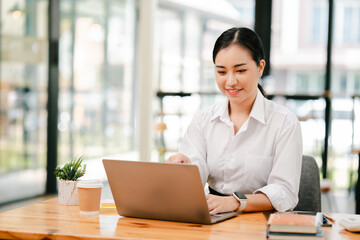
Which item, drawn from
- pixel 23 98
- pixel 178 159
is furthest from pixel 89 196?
pixel 23 98

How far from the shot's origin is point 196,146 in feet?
5.95

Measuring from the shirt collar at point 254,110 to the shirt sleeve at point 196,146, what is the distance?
0.08m

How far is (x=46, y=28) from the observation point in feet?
16.1

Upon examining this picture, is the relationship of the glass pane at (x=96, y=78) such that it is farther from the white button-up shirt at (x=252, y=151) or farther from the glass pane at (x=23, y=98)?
the white button-up shirt at (x=252, y=151)

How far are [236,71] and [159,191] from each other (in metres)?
0.58

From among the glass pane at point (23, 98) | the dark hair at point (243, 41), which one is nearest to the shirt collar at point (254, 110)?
the dark hair at point (243, 41)

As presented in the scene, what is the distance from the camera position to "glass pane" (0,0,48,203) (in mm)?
4375

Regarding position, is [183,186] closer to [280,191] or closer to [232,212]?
[232,212]

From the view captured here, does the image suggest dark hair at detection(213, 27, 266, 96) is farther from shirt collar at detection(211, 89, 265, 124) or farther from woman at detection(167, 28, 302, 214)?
shirt collar at detection(211, 89, 265, 124)

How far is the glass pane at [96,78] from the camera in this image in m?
5.14

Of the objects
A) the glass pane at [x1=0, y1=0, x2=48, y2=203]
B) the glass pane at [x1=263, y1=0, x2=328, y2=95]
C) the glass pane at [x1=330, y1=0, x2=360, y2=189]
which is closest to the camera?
the glass pane at [x1=0, y1=0, x2=48, y2=203]

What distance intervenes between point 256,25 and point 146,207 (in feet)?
14.3

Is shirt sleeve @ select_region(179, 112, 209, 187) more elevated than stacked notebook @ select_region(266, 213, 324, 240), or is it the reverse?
shirt sleeve @ select_region(179, 112, 209, 187)

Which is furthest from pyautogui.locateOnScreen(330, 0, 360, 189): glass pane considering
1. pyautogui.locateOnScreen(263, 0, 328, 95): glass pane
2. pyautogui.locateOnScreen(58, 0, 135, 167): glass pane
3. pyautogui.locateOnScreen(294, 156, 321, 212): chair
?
pyautogui.locateOnScreen(294, 156, 321, 212): chair
